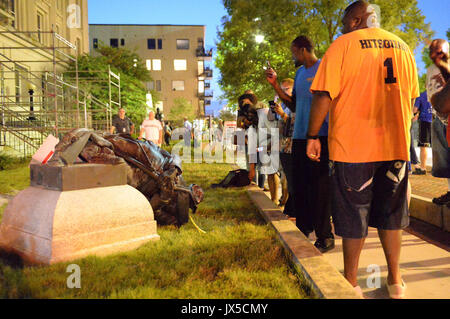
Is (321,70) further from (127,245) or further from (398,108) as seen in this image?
(127,245)

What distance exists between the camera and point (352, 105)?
2.60 metres

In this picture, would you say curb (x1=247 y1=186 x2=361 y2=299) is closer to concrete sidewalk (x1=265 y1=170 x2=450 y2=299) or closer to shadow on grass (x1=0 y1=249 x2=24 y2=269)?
concrete sidewalk (x1=265 y1=170 x2=450 y2=299)

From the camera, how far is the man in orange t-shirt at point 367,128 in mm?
2570

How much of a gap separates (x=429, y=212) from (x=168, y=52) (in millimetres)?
62387

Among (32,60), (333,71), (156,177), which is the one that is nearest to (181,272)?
(156,177)

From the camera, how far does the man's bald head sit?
109 inches

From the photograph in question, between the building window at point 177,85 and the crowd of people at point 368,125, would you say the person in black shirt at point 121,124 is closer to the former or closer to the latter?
the crowd of people at point 368,125

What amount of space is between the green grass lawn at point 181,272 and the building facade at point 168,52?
59.1m

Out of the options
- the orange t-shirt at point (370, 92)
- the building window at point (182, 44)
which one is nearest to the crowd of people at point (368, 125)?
the orange t-shirt at point (370, 92)

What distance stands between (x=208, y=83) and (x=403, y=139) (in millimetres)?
74558

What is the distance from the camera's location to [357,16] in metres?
2.78

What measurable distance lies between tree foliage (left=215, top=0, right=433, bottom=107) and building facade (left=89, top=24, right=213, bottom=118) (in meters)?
41.5
